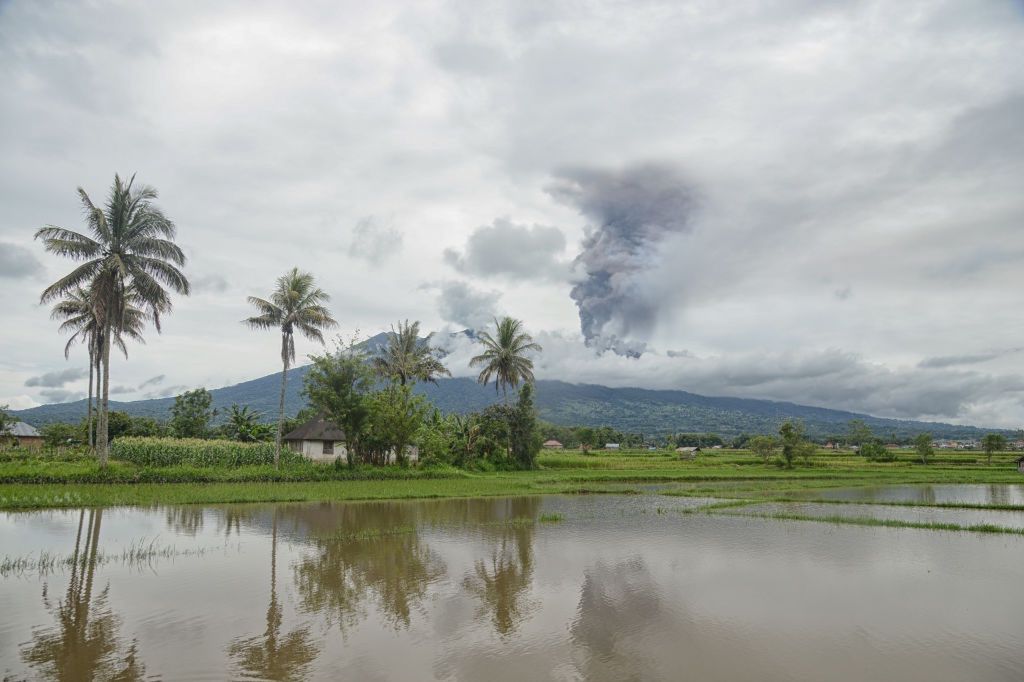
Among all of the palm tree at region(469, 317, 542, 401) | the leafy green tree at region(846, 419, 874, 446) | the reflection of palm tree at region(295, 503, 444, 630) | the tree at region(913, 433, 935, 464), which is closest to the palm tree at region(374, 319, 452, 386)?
the palm tree at region(469, 317, 542, 401)

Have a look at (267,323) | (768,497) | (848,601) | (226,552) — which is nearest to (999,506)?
(768,497)

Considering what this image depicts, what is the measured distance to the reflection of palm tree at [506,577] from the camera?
34.1ft

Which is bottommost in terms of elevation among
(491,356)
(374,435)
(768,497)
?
(768,497)

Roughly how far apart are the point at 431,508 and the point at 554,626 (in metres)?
15.5

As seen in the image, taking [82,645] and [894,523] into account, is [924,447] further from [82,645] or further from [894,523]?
[82,645]

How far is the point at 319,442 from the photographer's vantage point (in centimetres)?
4697

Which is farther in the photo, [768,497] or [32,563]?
[768,497]

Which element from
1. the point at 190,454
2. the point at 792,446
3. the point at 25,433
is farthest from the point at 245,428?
the point at 792,446

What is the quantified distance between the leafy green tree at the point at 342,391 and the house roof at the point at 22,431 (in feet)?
140

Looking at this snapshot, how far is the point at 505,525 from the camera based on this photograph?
20234mm

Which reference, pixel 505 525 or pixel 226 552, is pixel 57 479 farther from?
pixel 505 525

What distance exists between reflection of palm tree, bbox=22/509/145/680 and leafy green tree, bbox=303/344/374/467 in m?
26.1

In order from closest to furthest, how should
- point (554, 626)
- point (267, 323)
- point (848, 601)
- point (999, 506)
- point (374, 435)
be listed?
point (554, 626), point (848, 601), point (999, 506), point (267, 323), point (374, 435)

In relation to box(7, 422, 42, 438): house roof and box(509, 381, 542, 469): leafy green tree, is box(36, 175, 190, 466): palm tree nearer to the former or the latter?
box(509, 381, 542, 469): leafy green tree
